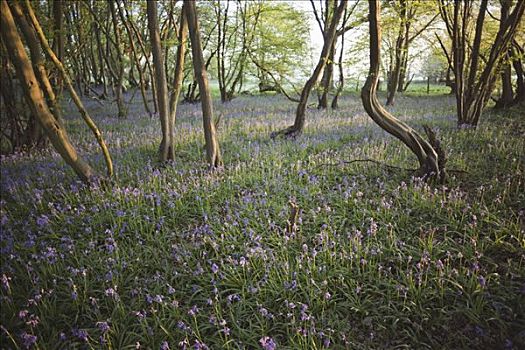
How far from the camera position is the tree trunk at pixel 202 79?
4773 millimetres

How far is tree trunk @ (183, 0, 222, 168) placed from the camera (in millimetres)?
4773

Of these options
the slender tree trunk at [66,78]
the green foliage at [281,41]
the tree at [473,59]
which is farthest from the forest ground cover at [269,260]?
the green foliage at [281,41]

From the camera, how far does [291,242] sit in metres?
3.48

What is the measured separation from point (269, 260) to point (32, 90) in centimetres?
377

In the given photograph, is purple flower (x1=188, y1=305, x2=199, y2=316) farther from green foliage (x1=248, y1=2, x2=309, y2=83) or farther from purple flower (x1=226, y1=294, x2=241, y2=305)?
green foliage (x1=248, y1=2, x2=309, y2=83)

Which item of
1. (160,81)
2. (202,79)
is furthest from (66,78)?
(202,79)

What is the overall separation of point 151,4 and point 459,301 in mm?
5864

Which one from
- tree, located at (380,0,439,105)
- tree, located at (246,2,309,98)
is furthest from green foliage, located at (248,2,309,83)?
tree, located at (380,0,439,105)

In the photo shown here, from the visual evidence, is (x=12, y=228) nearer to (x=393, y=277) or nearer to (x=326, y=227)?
(x=326, y=227)

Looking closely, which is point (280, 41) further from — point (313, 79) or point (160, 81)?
point (160, 81)

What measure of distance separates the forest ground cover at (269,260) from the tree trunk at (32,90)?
0.50 m

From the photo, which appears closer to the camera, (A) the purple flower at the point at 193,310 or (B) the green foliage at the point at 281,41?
(A) the purple flower at the point at 193,310

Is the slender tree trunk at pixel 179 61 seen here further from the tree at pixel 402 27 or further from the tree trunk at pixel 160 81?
the tree at pixel 402 27

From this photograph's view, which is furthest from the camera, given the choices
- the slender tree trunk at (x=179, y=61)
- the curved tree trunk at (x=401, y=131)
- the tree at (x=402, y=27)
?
the tree at (x=402, y=27)
